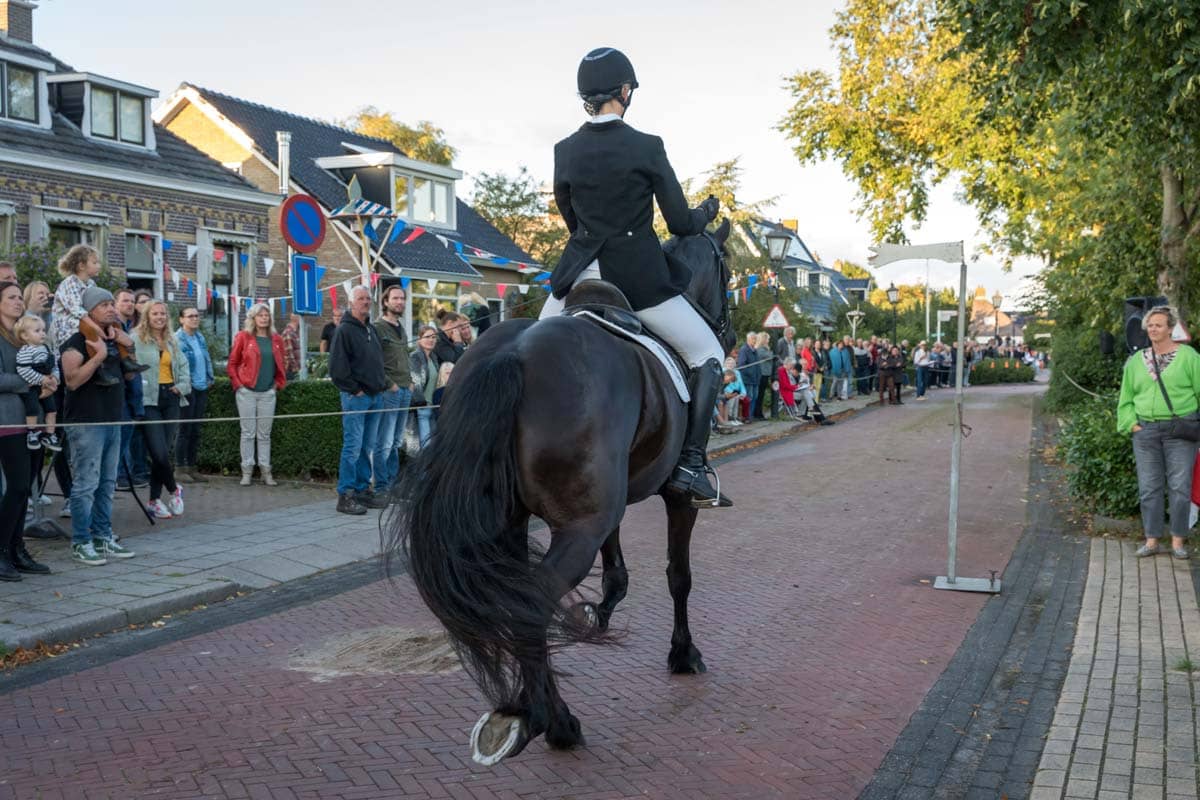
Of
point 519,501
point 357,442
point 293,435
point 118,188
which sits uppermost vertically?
point 118,188

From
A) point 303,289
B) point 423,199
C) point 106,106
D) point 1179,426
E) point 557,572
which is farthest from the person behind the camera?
point 423,199

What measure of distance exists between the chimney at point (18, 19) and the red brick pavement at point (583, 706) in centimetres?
2118

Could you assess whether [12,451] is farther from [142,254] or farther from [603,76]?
[142,254]

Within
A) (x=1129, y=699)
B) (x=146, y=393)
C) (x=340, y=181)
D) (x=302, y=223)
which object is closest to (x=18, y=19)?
(x=340, y=181)

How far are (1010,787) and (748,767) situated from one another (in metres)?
1.04

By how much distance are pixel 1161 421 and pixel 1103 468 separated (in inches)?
58.0

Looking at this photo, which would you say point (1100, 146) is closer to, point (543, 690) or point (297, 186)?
point (543, 690)

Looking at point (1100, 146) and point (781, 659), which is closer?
point (781, 659)

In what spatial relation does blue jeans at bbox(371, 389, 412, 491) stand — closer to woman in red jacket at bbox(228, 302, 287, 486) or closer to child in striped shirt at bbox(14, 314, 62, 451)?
woman in red jacket at bbox(228, 302, 287, 486)

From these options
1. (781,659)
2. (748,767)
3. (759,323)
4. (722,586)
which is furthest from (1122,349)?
(748,767)

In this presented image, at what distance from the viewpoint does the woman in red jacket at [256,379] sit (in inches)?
470

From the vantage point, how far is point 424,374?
12078 millimetres

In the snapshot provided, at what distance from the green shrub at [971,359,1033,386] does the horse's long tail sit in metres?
50.5

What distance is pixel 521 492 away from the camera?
4.08 metres
